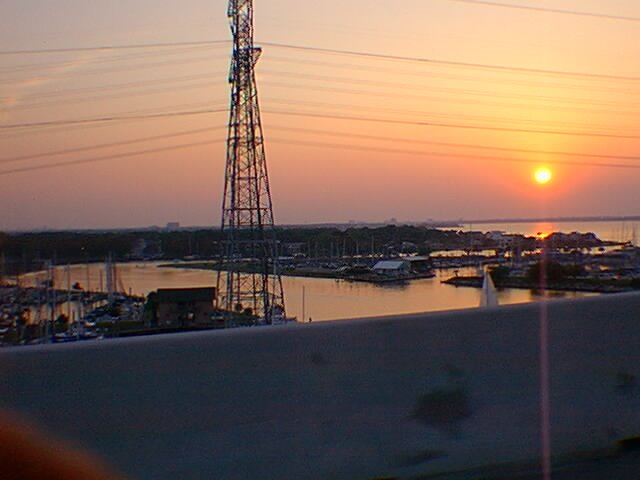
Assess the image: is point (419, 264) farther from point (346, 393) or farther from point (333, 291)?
point (346, 393)

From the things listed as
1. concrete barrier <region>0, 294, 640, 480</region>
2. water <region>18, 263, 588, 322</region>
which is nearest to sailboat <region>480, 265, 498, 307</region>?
water <region>18, 263, 588, 322</region>

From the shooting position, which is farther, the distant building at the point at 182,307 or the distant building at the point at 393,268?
the distant building at the point at 393,268

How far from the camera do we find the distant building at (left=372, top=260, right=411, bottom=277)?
9164mm

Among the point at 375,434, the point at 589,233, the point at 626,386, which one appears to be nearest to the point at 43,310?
the point at 375,434

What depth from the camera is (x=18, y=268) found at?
7.27m

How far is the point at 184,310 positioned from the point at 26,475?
3.08 metres

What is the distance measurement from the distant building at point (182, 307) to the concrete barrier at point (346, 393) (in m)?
2.19

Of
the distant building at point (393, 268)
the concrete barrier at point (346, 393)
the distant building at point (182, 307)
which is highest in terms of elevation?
the distant building at point (393, 268)

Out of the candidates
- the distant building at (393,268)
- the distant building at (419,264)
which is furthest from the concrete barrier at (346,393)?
the distant building at (419,264)

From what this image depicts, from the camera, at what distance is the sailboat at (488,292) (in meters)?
8.26

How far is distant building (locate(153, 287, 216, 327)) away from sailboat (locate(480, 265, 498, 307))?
2661 mm

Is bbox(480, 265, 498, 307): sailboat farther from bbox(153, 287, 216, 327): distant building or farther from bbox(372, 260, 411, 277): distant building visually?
bbox(153, 287, 216, 327): distant building

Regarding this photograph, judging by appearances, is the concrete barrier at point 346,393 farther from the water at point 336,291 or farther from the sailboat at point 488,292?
the sailboat at point 488,292

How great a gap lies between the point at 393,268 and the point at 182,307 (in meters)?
2.74
